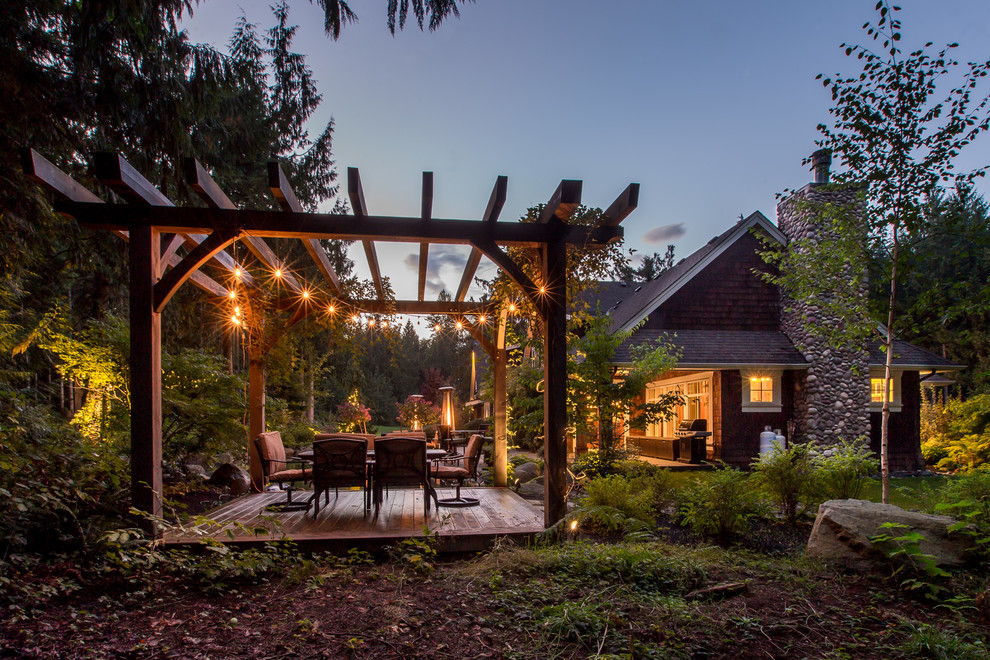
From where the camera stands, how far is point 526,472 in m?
9.49

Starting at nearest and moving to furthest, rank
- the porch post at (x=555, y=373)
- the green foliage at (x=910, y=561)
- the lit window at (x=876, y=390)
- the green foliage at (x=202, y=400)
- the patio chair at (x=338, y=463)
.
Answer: the green foliage at (x=910, y=561), the porch post at (x=555, y=373), the patio chair at (x=338, y=463), the green foliage at (x=202, y=400), the lit window at (x=876, y=390)

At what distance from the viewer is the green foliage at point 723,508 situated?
18.0ft

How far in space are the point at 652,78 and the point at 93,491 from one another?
12.6m

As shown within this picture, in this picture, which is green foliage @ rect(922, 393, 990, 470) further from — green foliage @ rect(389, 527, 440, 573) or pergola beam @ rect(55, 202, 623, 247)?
green foliage @ rect(389, 527, 440, 573)

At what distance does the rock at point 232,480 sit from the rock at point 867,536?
7.22m

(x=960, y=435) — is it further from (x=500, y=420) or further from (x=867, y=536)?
(x=867, y=536)

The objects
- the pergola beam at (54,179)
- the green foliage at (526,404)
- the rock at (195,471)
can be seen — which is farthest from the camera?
the green foliage at (526,404)

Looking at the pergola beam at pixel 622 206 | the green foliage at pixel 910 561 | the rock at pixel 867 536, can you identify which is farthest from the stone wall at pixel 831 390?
the pergola beam at pixel 622 206

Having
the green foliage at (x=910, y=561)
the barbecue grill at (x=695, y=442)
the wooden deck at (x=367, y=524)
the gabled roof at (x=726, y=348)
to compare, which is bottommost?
the barbecue grill at (x=695, y=442)

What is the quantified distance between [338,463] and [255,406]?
116 inches

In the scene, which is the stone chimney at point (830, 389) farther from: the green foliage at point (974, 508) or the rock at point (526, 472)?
the green foliage at point (974, 508)

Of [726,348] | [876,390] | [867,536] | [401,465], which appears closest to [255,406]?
[401,465]

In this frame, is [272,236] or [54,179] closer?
[54,179]

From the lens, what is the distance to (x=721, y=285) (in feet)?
44.7
